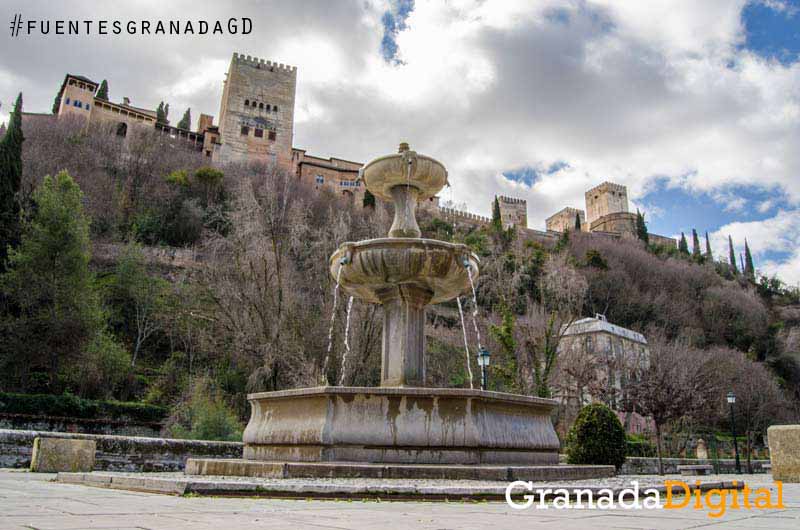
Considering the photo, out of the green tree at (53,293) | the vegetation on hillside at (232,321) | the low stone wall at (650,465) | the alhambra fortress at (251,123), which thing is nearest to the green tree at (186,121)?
the alhambra fortress at (251,123)

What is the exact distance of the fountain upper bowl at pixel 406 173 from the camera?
33.9 ft

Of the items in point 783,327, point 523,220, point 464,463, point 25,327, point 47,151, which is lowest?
point 464,463

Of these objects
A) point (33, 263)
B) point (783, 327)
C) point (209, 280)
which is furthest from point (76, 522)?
point (783, 327)

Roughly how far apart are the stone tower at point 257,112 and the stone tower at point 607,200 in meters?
65.6

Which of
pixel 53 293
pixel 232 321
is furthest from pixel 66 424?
pixel 53 293

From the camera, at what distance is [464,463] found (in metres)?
6.99

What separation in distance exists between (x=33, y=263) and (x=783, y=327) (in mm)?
61865

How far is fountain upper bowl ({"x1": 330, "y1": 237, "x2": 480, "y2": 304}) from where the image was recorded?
9.15 metres

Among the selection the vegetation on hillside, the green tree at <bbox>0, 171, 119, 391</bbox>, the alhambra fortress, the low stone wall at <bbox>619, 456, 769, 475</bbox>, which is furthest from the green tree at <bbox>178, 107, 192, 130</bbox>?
the low stone wall at <bbox>619, 456, 769, 475</bbox>

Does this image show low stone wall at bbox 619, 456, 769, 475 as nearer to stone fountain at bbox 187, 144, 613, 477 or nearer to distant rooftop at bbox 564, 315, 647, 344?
stone fountain at bbox 187, 144, 613, 477

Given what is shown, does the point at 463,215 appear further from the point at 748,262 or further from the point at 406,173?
the point at 406,173

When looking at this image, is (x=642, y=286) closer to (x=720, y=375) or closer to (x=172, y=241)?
(x=720, y=375)

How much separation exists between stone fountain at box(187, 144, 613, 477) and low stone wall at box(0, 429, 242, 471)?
172 centimetres

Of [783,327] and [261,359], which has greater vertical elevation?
[783,327]
